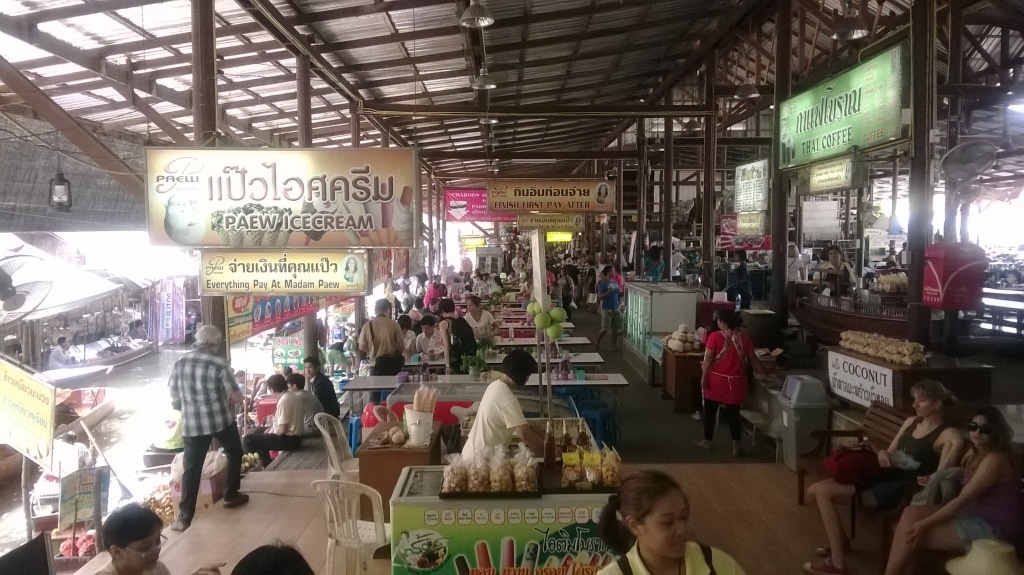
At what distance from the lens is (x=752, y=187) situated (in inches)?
444

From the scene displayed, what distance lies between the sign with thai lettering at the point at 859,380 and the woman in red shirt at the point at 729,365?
27.7 inches

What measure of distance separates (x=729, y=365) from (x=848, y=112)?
2.72m

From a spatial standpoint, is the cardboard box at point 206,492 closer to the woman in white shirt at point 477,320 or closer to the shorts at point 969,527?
the woman in white shirt at point 477,320

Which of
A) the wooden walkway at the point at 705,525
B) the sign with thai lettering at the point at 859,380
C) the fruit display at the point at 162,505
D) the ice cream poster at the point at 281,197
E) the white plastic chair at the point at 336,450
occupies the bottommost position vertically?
the fruit display at the point at 162,505

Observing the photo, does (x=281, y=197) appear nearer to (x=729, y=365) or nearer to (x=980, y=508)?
(x=729, y=365)

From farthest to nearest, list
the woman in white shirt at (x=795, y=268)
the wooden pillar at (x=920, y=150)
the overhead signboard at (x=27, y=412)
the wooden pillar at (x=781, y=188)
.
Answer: the woman in white shirt at (x=795, y=268) < the wooden pillar at (x=781, y=188) < the wooden pillar at (x=920, y=150) < the overhead signboard at (x=27, y=412)

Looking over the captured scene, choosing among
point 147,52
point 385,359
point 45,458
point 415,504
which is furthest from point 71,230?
point 415,504

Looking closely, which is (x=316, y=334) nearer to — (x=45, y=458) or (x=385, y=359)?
(x=385, y=359)

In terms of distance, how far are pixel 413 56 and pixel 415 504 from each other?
7655 mm

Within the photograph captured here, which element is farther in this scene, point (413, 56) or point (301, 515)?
point (413, 56)

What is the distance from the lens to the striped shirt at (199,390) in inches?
216

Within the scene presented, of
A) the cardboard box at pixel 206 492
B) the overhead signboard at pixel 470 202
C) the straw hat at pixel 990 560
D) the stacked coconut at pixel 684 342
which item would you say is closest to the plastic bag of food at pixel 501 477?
the straw hat at pixel 990 560

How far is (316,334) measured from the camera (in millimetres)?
10766

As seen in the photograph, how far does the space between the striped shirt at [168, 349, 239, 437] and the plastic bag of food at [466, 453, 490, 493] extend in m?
2.52
